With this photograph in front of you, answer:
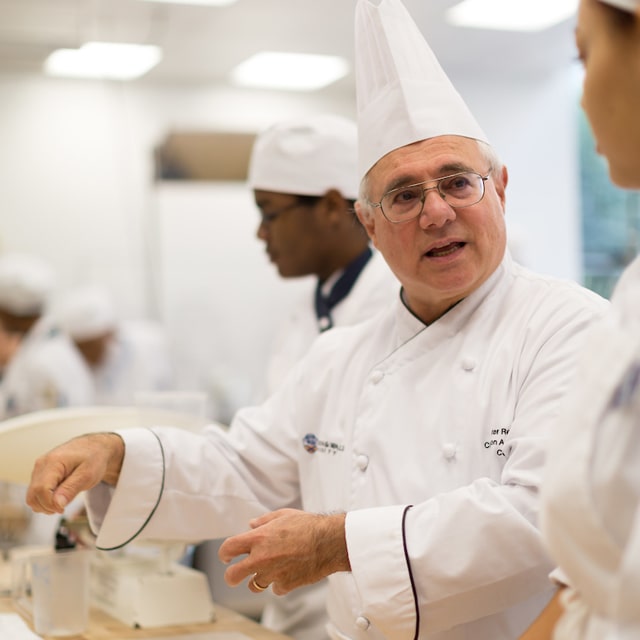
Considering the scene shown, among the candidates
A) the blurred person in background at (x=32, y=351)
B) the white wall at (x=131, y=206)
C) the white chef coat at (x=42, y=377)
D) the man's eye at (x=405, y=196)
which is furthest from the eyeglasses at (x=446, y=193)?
the white wall at (x=131, y=206)

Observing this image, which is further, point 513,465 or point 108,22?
point 108,22

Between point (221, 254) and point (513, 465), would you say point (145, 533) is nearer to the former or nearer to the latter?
point (513, 465)

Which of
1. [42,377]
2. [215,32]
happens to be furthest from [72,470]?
[215,32]

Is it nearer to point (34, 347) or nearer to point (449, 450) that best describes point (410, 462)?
point (449, 450)

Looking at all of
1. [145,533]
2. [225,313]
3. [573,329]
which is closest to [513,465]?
[573,329]

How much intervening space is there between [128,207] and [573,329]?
4.20 m

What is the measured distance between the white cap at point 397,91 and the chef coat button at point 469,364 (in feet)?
1.17

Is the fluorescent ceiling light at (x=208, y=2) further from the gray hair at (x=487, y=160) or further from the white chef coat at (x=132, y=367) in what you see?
the gray hair at (x=487, y=160)

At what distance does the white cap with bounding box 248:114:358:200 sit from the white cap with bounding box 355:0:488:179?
749 millimetres

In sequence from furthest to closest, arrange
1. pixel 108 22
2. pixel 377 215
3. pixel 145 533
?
pixel 108 22
pixel 145 533
pixel 377 215

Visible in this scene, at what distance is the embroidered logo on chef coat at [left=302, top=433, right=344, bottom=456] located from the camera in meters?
1.66

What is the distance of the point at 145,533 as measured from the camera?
1.75 meters

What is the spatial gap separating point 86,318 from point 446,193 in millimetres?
3661

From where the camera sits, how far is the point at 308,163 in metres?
2.44
